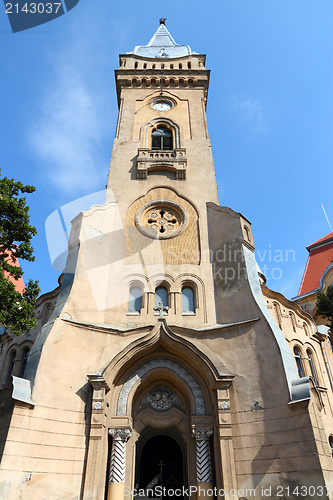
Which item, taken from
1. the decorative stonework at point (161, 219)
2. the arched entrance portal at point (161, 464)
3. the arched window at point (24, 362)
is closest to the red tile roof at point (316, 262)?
the decorative stonework at point (161, 219)

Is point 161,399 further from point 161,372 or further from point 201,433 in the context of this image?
point 201,433

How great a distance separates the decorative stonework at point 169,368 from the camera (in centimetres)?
1331

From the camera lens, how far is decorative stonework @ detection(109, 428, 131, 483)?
12.2 meters

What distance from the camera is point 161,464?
14.9 metres

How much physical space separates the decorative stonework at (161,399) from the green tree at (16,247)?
521 centimetres

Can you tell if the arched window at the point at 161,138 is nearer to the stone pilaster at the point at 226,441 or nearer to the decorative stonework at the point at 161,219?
the decorative stonework at the point at 161,219

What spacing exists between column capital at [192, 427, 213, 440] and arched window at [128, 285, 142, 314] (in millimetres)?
5261

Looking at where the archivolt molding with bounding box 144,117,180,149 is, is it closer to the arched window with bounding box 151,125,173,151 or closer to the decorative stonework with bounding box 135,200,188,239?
the arched window with bounding box 151,125,173,151

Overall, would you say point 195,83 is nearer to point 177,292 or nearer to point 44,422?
point 177,292

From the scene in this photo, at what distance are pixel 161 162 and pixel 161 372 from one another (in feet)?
37.3

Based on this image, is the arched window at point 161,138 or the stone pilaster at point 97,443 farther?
the arched window at point 161,138

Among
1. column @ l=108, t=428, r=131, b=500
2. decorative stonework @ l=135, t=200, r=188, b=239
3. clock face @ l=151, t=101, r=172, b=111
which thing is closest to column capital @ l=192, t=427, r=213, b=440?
column @ l=108, t=428, r=131, b=500

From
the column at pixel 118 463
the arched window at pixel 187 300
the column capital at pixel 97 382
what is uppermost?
the arched window at pixel 187 300

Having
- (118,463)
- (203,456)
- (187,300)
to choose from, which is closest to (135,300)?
(187,300)
